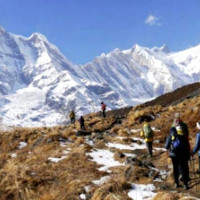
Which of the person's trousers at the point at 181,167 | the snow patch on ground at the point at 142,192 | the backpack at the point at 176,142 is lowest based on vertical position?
the snow patch on ground at the point at 142,192

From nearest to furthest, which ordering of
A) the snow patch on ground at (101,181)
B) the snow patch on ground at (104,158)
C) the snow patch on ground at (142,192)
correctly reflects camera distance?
the snow patch on ground at (142,192)
the snow patch on ground at (101,181)
the snow patch on ground at (104,158)

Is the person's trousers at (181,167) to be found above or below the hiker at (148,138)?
below

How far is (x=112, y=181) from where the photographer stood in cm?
1206

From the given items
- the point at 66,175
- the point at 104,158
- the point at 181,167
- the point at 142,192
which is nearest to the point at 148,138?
the point at 104,158

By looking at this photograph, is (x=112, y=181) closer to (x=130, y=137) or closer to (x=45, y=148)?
(x=45, y=148)

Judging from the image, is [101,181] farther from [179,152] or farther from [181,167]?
[179,152]

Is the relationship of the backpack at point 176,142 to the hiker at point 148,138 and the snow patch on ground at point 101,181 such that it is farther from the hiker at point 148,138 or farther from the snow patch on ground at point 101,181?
the hiker at point 148,138

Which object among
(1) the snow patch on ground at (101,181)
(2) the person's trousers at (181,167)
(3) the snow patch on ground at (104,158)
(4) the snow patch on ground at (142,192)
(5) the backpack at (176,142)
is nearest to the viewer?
(4) the snow patch on ground at (142,192)

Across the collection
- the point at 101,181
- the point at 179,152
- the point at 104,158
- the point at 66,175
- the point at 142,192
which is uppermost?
the point at 179,152

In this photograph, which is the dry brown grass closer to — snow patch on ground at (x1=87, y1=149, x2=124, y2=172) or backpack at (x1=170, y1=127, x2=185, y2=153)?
snow patch on ground at (x1=87, y1=149, x2=124, y2=172)

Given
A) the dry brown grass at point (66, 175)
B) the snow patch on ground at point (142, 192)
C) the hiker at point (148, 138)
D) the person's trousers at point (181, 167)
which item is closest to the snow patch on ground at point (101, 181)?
the dry brown grass at point (66, 175)

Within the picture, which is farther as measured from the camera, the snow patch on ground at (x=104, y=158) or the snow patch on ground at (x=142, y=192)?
the snow patch on ground at (x=104, y=158)

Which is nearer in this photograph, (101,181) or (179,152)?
(179,152)

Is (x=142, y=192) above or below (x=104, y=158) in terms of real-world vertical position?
below
